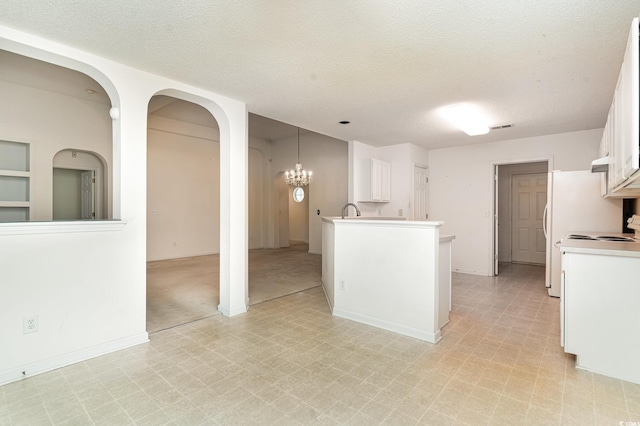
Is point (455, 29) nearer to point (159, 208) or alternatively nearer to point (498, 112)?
point (498, 112)

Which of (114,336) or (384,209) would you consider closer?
(114,336)

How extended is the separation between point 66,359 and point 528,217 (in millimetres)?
8238

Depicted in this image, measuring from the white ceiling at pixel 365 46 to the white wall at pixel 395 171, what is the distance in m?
2.16

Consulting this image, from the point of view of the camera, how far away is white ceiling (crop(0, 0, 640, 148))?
1.96 metres

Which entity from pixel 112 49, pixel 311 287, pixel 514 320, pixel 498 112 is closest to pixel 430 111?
pixel 498 112

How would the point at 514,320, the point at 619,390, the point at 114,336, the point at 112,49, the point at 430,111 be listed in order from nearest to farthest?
the point at 619,390 < the point at 112,49 < the point at 114,336 < the point at 514,320 < the point at 430,111

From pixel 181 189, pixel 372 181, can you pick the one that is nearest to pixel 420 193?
pixel 372 181

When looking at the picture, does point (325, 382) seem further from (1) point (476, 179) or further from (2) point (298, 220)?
(2) point (298, 220)

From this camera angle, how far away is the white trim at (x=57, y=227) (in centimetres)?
221

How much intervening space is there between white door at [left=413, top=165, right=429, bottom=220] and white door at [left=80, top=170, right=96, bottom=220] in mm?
6159

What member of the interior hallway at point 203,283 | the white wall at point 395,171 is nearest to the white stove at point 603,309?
the interior hallway at point 203,283

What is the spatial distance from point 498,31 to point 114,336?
3873 mm

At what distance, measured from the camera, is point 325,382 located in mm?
2180

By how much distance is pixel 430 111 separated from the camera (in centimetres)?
405
